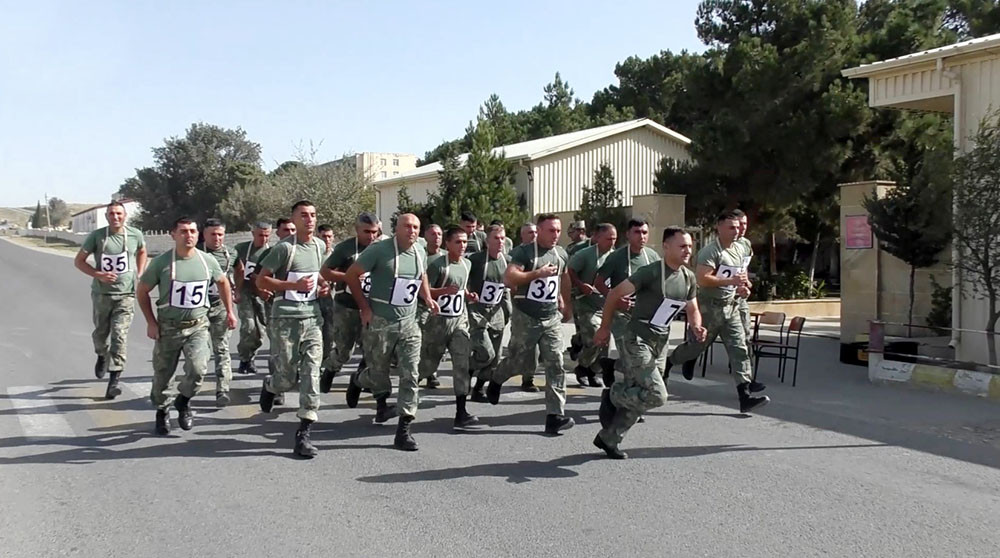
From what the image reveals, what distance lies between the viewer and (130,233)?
10055 millimetres

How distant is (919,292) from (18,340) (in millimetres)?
14347

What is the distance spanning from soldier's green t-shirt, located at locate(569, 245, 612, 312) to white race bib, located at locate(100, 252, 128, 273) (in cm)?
486

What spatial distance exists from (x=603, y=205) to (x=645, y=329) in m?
Answer: 15.0

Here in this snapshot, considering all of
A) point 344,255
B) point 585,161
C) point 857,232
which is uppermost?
point 585,161

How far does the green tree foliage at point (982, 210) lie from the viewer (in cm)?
961

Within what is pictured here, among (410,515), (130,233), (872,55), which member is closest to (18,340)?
(130,233)

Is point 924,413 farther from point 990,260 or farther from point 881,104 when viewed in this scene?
point 881,104

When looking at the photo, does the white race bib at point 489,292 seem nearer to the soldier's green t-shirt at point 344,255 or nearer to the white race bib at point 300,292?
the soldier's green t-shirt at point 344,255

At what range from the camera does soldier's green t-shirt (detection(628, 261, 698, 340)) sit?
679 centimetres

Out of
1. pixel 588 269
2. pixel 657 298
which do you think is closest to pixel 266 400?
pixel 588 269

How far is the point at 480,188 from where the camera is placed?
80.1 feet

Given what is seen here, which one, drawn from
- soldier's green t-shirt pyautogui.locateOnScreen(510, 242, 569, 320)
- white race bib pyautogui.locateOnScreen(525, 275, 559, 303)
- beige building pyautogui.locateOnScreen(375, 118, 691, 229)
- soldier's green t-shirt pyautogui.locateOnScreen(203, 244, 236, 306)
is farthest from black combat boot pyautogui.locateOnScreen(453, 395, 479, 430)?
beige building pyautogui.locateOnScreen(375, 118, 691, 229)

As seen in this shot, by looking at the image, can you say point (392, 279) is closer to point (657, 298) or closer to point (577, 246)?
point (657, 298)

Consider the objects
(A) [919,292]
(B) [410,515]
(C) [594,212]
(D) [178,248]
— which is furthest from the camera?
(C) [594,212]
